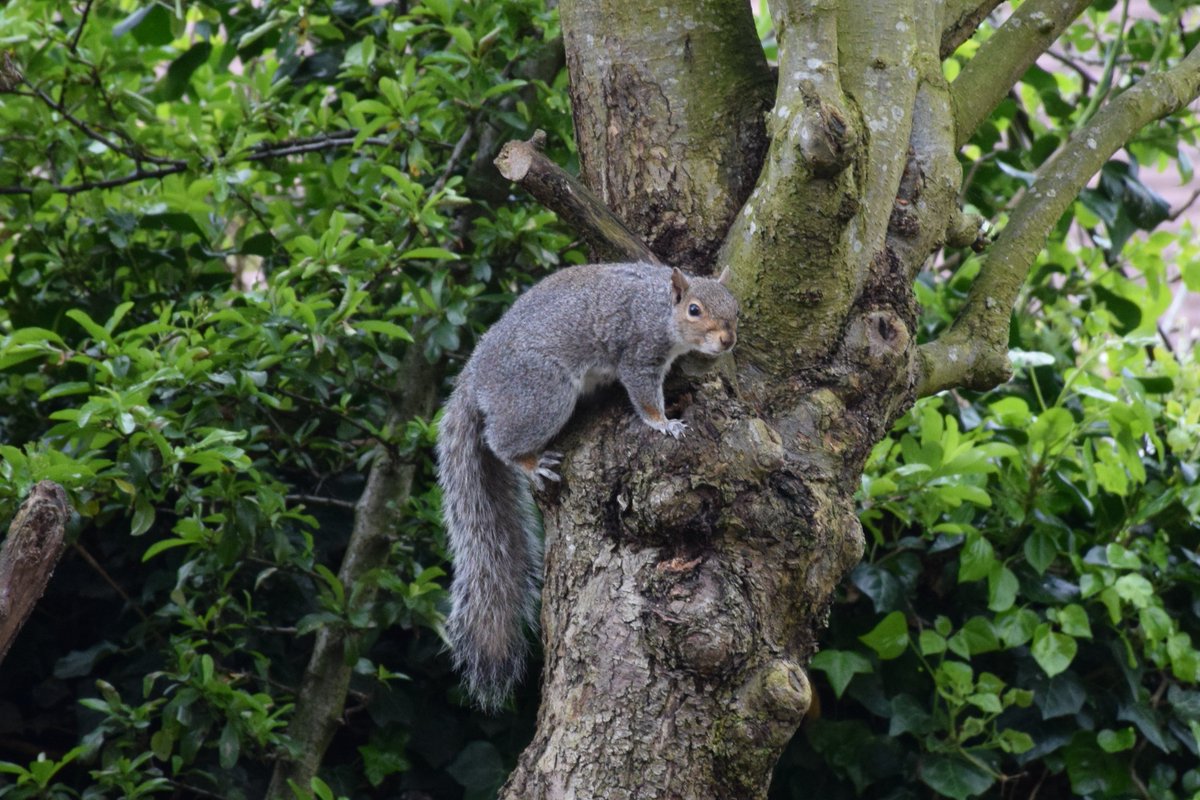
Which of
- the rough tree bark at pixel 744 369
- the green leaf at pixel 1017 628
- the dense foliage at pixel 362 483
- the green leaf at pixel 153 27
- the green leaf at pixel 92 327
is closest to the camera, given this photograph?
the rough tree bark at pixel 744 369

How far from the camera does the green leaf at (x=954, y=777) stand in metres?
1.92

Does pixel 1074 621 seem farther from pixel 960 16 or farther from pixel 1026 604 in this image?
pixel 960 16

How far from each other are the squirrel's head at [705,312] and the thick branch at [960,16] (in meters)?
0.55

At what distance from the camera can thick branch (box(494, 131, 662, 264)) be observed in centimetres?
135

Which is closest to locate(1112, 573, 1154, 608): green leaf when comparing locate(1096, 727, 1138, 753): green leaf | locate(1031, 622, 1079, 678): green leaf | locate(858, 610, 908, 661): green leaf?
locate(1031, 622, 1079, 678): green leaf

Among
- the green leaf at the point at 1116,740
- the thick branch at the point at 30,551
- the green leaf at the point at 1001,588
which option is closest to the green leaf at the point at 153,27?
the thick branch at the point at 30,551

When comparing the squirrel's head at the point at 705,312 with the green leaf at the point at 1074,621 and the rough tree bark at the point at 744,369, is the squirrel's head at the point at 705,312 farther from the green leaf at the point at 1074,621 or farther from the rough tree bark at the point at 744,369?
the green leaf at the point at 1074,621

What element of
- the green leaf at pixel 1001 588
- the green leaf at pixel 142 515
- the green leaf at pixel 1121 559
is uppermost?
the green leaf at pixel 1121 559

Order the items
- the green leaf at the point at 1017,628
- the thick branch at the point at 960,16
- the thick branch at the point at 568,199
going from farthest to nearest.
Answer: the green leaf at the point at 1017,628
the thick branch at the point at 960,16
the thick branch at the point at 568,199

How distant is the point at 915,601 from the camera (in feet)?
6.98

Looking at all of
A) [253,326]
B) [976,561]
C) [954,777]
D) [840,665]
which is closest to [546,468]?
[253,326]

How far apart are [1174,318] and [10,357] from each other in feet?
8.97

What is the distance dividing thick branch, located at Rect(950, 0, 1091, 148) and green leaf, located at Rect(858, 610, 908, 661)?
74cm

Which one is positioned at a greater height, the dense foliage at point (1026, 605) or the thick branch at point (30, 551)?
the thick branch at point (30, 551)
